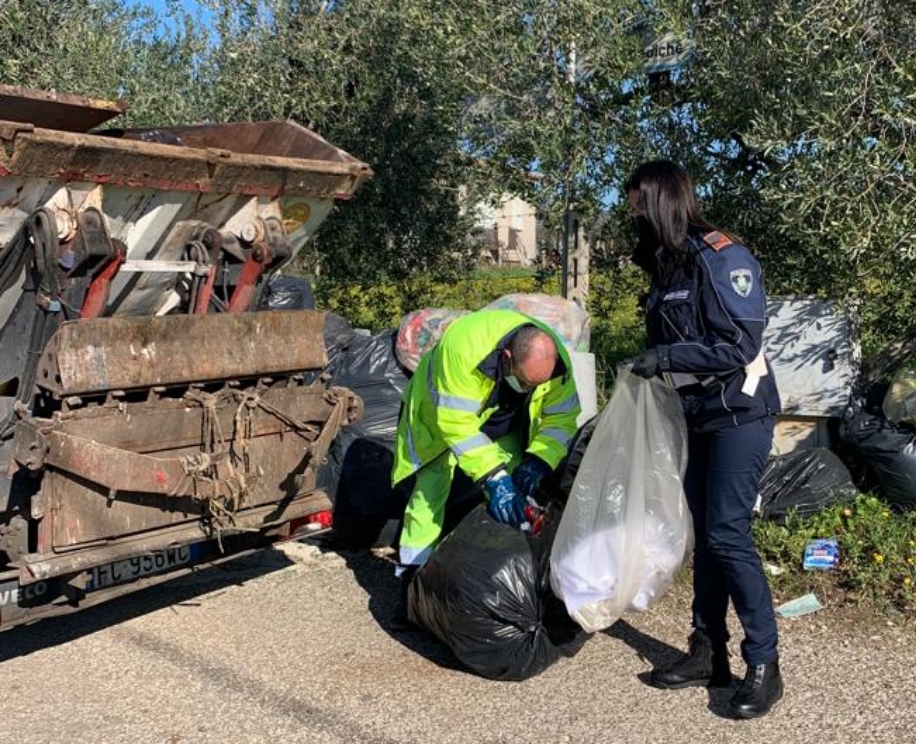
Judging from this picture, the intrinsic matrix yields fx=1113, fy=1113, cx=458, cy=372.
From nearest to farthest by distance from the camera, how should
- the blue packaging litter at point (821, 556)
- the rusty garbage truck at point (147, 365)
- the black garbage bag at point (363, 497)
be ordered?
the rusty garbage truck at point (147, 365) < the blue packaging litter at point (821, 556) < the black garbage bag at point (363, 497)

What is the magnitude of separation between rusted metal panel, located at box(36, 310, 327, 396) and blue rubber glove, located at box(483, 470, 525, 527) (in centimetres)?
100

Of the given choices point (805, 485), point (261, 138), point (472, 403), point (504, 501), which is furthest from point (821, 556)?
point (261, 138)

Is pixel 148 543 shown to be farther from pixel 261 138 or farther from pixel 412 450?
pixel 261 138

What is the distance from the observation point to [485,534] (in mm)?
4059

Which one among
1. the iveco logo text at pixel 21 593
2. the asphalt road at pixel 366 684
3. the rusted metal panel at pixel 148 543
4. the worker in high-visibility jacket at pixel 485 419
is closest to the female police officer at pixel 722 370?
the asphalt road at pixel 366 684

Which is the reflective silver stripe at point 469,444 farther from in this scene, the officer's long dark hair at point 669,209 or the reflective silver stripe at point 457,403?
→ the officer's long dark hair at point 669,209

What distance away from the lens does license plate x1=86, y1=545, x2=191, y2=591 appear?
4.09 metres

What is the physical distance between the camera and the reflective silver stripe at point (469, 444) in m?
4.06

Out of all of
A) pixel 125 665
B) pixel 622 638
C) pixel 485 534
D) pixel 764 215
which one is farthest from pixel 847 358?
pixel 125 665

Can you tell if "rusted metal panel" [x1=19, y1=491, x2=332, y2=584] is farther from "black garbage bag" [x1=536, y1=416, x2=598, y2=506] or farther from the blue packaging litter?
the blue packaging litter

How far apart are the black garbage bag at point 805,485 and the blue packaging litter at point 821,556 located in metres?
0.33

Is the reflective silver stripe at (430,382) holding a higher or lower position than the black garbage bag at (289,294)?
lower

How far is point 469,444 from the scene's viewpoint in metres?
4.06

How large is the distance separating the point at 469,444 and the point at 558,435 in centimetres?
49
